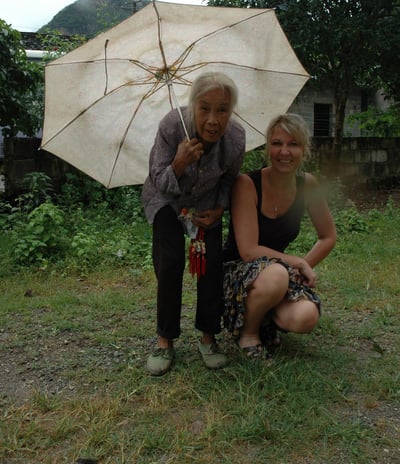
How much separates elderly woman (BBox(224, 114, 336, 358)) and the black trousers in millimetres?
96

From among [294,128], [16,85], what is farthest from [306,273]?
[16,85]

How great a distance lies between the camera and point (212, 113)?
2590 mm

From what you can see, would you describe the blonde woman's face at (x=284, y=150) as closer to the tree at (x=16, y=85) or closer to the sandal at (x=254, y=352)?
the sandal at (x=254, y=352)

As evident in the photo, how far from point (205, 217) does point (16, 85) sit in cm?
472

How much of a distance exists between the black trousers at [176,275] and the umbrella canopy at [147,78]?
0.42m

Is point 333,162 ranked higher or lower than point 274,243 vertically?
higher

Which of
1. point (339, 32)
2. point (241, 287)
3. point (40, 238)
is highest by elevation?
point (339, 32)

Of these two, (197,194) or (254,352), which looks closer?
(197,194)

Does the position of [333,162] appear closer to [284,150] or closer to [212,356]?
[284,150]

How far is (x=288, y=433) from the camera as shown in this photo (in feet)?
7.48

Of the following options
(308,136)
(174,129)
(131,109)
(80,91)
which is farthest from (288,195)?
(80,91)

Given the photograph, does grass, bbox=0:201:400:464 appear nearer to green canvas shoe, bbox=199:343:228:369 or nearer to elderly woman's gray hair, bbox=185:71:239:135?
green canvas shoe, bbox=199:343:228:369

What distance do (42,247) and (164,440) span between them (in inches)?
127

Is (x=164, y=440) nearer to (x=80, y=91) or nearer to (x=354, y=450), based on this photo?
(x=354, y=450)
